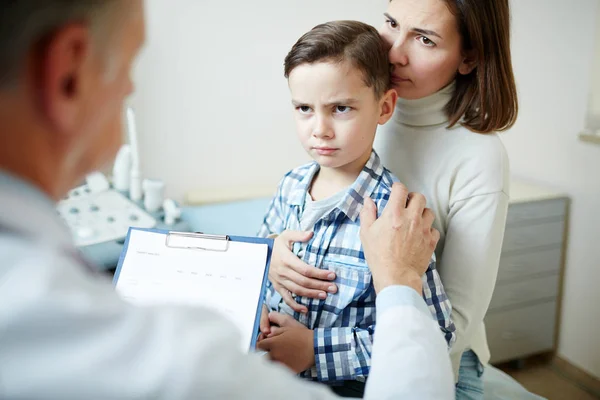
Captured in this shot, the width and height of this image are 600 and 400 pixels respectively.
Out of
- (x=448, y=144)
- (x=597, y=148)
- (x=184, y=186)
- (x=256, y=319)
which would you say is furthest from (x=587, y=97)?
(x=256, y=319)

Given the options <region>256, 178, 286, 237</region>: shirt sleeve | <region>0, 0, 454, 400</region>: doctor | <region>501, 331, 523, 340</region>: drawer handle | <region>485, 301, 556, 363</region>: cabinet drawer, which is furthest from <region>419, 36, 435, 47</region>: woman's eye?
<region>501, 331, 523, 340</region>: drawer handle

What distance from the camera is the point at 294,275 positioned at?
118 cm

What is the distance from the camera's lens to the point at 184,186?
105 inches

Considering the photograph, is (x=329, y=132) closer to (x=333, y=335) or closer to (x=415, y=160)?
(x=415, y=160)

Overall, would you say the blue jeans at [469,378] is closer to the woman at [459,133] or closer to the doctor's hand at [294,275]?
the woman at [459,133]

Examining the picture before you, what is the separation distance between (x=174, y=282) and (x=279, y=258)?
0.27 m

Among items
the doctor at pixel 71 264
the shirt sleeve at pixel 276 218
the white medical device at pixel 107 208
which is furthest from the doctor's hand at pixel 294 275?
the white medical device at pixel 107 208

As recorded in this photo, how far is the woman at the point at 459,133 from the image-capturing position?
1.21m

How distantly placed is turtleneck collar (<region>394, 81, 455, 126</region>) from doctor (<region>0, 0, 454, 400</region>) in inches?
34.1

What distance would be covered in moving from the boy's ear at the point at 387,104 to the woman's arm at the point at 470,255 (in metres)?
0.23

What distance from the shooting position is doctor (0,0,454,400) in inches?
17.5

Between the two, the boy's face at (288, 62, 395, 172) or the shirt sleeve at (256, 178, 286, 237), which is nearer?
the boy's face at (288, 62, 395, 172)

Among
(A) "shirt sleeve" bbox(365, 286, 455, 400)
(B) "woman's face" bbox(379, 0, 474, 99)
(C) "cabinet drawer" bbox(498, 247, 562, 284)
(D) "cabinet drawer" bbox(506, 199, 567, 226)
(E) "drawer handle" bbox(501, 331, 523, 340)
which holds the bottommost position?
(E) "drawer handle" bbox(501, 331, 523, 340)

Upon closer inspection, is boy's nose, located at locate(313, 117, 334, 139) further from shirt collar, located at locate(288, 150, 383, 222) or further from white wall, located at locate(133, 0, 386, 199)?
white wall, located at locate(133, 0, 386, 199)
